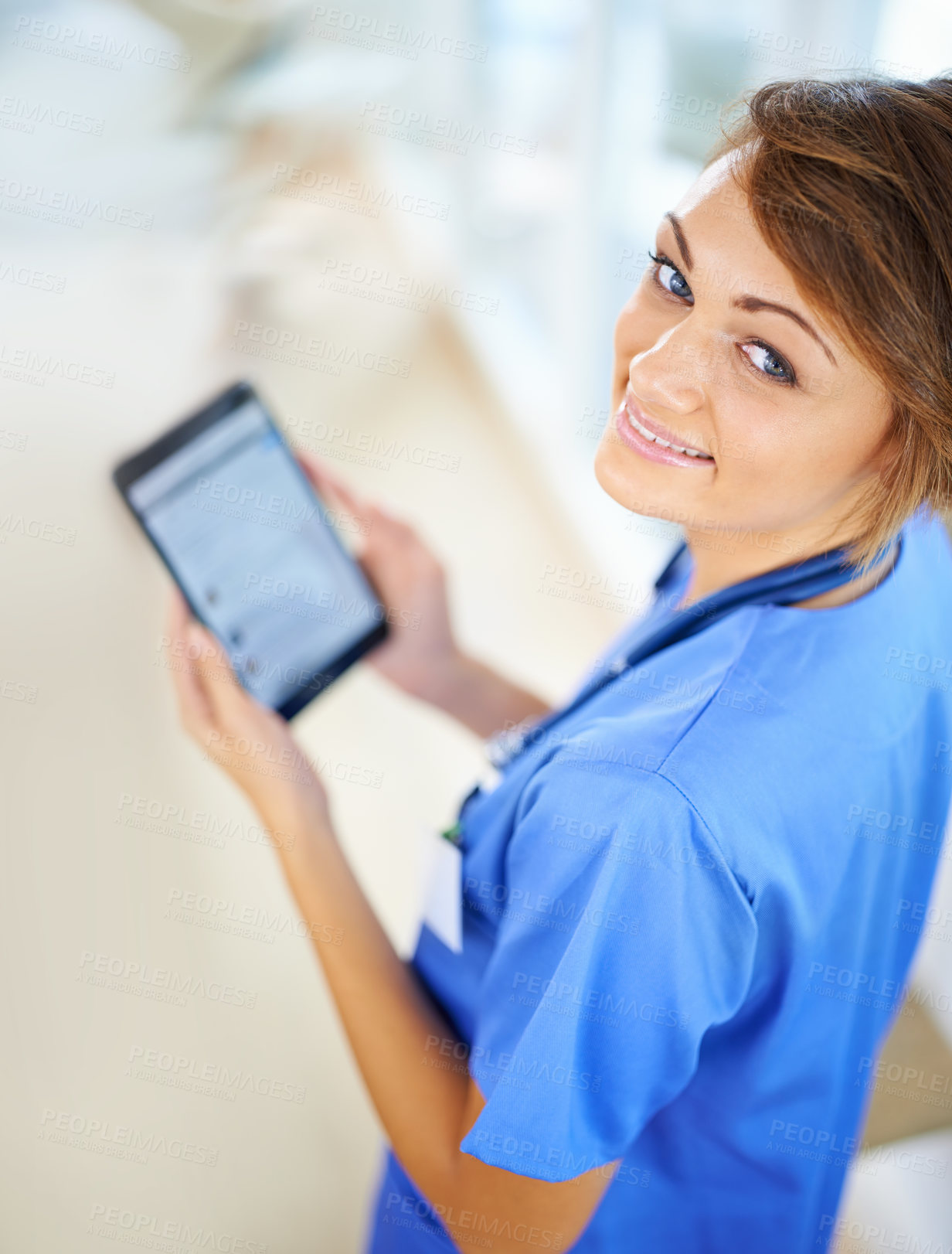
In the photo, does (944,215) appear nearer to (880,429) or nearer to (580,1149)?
(880,429)

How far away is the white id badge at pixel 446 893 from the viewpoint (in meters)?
0.83

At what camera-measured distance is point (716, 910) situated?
0.65m

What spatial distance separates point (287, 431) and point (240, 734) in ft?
3.98

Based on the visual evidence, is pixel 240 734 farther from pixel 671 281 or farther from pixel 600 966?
pixel 671 281

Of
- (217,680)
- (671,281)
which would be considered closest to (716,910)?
(671,281)

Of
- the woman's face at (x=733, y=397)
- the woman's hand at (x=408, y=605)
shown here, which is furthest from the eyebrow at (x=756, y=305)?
the woman's hand at (x=408, y=605)

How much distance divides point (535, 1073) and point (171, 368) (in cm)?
150

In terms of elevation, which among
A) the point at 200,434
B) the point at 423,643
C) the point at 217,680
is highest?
the point at 200,434

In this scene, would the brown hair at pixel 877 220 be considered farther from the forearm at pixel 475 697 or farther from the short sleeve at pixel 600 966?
the forearm at pixel 475 697

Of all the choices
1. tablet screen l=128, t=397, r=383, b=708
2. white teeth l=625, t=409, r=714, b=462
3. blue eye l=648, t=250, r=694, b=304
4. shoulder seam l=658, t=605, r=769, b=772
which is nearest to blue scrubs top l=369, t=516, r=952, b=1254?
shoulder seam l=658, t=605, r=769, b=772

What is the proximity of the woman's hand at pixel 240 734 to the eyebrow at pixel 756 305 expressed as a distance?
603 millimetres

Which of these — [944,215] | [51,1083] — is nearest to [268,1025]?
[51,1083]

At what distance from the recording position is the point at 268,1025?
1452mm

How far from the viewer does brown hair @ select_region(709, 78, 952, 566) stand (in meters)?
0.59
